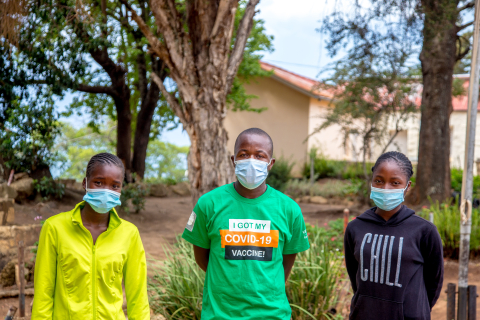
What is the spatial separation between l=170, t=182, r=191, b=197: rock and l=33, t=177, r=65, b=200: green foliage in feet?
23.9

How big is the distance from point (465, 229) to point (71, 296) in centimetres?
384

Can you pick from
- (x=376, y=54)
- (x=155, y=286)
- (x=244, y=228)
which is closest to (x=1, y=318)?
(x=155, y=286)

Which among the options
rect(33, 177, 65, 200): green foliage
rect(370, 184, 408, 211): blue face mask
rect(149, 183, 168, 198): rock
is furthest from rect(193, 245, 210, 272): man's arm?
rect(149, 183, 168, 198): rock

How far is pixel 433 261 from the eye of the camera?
7.82 feet

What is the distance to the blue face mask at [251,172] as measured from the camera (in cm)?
237

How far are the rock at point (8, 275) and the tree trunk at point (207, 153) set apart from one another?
97.8 inches

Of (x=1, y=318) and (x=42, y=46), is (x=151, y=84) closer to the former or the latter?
(x=42, y=46)

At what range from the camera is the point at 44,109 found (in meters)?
8.94

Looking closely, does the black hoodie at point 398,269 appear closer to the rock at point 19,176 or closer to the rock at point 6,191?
the rock at point 6,191

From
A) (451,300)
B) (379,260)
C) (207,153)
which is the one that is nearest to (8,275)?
(207,153)

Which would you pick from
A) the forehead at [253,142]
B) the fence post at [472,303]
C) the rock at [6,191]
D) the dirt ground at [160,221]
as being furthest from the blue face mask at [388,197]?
the rock at [6,191]

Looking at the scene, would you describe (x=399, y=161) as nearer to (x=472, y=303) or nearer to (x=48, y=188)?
(x=472, y=303)

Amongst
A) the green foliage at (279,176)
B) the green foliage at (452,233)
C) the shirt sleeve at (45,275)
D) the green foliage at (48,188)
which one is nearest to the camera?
the shirt sleeve at (45,275)

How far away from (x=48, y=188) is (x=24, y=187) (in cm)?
46
